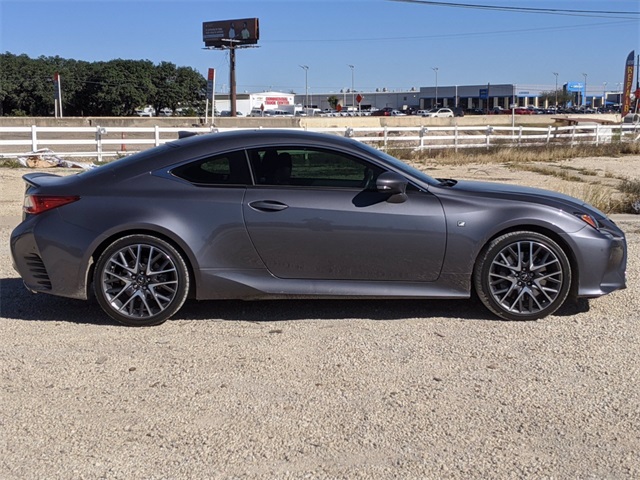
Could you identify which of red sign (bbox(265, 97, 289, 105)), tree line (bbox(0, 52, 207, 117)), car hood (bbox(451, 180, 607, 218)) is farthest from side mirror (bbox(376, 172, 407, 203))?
red sign (bbox(265, 97, 289, 105))

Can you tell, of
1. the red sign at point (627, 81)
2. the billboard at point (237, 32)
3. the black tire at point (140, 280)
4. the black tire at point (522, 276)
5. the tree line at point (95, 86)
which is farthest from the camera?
the billboard at point (237, 32)

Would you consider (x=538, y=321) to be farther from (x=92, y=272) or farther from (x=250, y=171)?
(x=92, y=272)

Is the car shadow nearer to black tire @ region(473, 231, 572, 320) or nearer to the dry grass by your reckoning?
black tire @ region(473, 231, 572, 320)

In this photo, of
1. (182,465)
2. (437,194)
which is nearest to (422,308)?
(437,194)

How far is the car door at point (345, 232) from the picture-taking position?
19.5 feet

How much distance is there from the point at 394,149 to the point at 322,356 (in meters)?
25.2

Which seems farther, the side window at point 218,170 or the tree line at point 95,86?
the tree line at point 95,86

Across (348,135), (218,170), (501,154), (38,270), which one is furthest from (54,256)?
(348,135)

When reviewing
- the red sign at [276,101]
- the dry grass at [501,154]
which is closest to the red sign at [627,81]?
the dry grass at [501,154]

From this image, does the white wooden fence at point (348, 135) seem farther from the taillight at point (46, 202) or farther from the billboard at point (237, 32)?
the billboard at point (237, 32)

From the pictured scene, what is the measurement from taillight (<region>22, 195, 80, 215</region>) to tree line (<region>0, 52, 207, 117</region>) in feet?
234

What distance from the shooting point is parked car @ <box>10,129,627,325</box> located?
593 cm

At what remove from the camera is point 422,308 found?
653 cm

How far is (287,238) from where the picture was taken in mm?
5949
